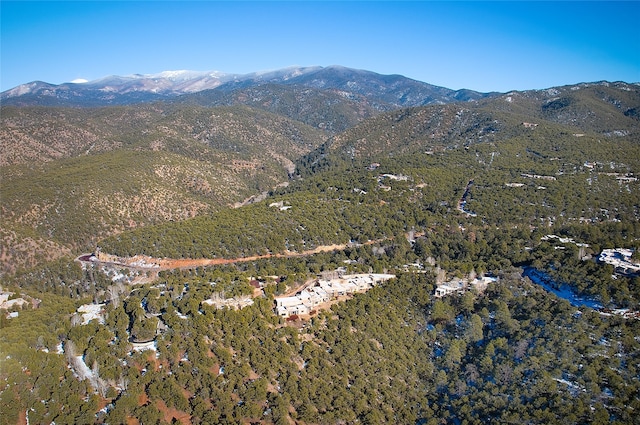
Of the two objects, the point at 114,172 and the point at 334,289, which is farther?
the point at 114,172

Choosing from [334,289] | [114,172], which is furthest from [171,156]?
[334,289]

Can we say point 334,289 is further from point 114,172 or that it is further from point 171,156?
point 171,156

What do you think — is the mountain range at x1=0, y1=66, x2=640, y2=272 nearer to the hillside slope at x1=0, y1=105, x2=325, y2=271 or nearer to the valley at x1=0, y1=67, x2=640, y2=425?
the hillside slope at x1=0, y1=105, x2=325, y2=271

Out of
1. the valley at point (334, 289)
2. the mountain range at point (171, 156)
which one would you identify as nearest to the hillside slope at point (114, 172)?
the mountain range at point (171, 156)

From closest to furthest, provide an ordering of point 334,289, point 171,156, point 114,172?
point 334,289 < point 114,172 < point 171,156

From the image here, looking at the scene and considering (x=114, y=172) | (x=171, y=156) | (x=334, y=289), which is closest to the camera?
(x=334, y=289)

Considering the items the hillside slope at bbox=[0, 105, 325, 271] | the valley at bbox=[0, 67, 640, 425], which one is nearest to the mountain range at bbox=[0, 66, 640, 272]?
the hillside slope at bbox=[0, 105, 325, 271]

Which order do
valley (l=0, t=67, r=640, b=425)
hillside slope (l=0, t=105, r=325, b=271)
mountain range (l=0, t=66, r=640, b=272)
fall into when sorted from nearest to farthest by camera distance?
valley (l=0, t=67, r=640, b=425), hillside slope (l=0, t=105, r=325, b=271), mountain range (l=0, t=66, r=640, b=272)

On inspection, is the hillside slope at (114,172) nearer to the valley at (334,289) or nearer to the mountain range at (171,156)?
the mountain range at (171,156)
